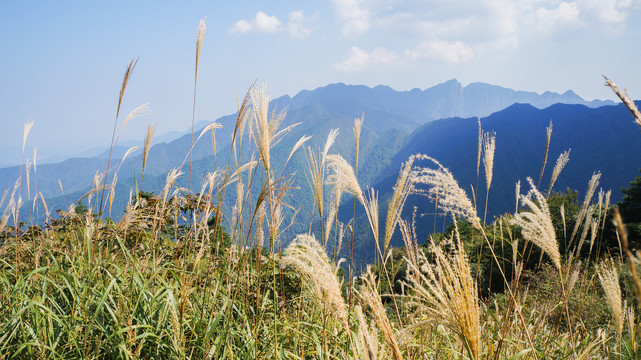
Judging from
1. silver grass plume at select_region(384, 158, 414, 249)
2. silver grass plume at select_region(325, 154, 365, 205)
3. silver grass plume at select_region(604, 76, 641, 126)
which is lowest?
silver grass plume at select_region(384, 158, 414, 249)

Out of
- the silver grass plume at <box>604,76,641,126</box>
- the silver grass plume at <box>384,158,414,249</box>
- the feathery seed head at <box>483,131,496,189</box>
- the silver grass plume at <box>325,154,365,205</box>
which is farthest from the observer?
the feathery seed head at <box>483,131,496,189</box>

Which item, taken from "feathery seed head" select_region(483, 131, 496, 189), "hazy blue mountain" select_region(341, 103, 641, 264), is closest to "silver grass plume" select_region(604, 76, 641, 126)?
"feathery seed head" select_region(483, 131, 496, 189)

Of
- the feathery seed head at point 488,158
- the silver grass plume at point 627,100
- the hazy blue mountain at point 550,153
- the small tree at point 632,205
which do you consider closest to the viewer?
the silver grass plume at point 627,100

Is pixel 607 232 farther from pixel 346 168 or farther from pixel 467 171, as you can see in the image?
pixel 467 171

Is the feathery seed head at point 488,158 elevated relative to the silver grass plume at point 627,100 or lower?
lower

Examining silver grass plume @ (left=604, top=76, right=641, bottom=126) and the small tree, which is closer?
silver grass plume @ (left=604, top=76, right=641, bottom=126)

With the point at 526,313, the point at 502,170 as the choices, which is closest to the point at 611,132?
the point at 502,170

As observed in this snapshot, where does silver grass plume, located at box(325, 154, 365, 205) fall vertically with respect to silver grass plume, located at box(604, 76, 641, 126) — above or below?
below

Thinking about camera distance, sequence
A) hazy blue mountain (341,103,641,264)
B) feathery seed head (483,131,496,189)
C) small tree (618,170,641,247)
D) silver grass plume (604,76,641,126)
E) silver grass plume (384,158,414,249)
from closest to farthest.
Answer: silver grass plume (604,76,641,126)
silver grass plume (384,158,414,249)
feathery seed head (483,131,496,189)
small tree (618,170,641,247)
hazy blue mountain (341,103,641,264)

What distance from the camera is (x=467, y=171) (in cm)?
14825

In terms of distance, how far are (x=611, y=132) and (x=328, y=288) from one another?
16738 centimetres

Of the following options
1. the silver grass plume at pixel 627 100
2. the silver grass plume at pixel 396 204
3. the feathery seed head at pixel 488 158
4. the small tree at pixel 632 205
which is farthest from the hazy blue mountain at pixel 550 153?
the silver grass plume at pixel 627 100

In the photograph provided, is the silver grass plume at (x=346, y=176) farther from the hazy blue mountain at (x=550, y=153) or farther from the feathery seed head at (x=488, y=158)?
the hazy blue mountain at (x=550, y=153)

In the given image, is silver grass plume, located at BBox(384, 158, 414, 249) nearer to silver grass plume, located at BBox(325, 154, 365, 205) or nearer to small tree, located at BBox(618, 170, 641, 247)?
silver grass plume, located at BBox(325, 154, 365, 205)
